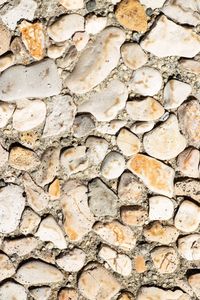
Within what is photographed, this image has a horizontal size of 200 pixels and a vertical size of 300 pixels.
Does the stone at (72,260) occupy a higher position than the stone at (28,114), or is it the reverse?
the stone at (28,114)

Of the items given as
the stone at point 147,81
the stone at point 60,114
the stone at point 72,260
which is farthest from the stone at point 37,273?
the stone at point 147,81

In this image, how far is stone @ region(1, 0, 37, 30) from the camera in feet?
3.32

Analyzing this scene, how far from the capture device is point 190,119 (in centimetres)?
103

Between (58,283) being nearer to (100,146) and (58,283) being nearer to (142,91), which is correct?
(100,146)

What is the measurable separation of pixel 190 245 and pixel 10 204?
1.00 feet

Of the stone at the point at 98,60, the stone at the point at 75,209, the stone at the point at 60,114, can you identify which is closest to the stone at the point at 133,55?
the stone at the point at 98,60

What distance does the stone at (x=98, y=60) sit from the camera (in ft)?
3.34

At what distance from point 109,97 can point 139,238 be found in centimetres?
24

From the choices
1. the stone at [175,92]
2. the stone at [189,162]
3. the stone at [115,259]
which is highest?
the stone at [175,92]

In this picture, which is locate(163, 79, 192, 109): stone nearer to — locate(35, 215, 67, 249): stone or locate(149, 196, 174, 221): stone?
locate(149, 196, 174, 221): stone

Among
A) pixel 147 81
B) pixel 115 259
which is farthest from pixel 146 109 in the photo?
pixel 115 259

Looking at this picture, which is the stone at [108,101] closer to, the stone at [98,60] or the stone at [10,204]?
the stone at [98,60]

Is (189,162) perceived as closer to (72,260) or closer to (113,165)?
(113,165)

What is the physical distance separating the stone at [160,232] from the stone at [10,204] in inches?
8.4
